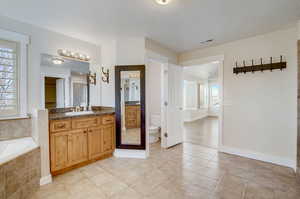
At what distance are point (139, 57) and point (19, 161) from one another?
235 cm

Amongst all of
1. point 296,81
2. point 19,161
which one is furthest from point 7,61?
point 296,81

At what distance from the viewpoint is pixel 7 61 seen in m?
2.12

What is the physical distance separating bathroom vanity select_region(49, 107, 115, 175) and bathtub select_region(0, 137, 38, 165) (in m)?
0.29

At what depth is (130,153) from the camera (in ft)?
9.57

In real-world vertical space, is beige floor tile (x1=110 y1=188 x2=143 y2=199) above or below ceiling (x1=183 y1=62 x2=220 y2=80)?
below

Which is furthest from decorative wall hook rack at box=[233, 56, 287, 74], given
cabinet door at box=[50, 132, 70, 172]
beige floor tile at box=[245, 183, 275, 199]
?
cabinet door at box=[50, 132, 70, 172]

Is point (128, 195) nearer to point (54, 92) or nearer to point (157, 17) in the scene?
point (54, 92)

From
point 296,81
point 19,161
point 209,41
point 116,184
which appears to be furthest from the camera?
point 209,41

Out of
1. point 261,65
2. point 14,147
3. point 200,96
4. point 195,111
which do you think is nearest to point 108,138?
point 14,147

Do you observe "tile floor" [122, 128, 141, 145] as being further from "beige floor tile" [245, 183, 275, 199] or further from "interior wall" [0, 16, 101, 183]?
"beige floor tile" [245, 183, 275, 199]

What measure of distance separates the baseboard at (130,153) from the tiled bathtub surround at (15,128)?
1516 mm

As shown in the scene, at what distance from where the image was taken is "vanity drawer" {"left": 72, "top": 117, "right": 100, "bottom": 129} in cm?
241

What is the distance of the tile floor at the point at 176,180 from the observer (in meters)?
1.81

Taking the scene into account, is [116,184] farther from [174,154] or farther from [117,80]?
[117,80]
